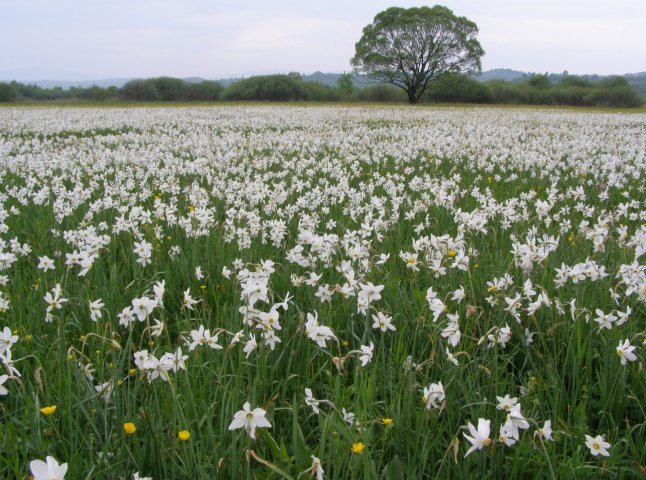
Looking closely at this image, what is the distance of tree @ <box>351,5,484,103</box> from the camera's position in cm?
6312

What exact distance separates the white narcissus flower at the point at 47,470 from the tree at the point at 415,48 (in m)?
65.4

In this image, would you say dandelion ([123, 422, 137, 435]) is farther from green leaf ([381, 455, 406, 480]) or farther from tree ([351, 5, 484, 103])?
tree ([351, 5, 484, 103])

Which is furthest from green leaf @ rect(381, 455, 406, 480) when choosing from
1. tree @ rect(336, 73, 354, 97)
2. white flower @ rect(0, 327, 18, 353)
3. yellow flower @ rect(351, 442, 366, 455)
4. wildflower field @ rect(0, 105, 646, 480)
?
tree @ rect(336, 73, 354, 97)

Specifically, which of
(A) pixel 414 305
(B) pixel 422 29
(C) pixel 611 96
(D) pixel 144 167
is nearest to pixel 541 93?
(C) pixel 611 96

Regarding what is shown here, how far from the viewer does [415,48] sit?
63625 mm

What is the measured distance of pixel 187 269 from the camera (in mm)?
4027

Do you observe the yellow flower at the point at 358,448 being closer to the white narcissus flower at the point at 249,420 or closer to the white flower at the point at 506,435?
the white narcissus flower at the point at 249,420

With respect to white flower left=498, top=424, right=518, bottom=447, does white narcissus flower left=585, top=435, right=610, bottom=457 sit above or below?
below

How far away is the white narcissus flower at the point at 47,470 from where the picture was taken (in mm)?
1220

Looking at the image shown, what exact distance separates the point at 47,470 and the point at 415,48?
6788 cm

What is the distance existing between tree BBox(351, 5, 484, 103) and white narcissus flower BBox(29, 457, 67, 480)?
2575 inches

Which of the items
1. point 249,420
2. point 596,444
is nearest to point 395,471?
point 249,420

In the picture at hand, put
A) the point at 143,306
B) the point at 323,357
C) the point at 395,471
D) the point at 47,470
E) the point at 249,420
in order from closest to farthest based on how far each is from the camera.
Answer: the point at 47,470 → the point at 249,420 → the point at 395,471 → the point at 143,306 → the point at 323,357

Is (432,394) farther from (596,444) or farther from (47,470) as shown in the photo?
(47,470)
